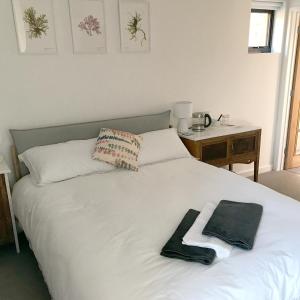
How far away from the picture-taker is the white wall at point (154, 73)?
2549 mm

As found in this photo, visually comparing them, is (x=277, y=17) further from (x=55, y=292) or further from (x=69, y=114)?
(x=55, y=292)

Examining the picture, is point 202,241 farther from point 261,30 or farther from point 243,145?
point 261,30

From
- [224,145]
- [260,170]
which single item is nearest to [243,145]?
[224,145]

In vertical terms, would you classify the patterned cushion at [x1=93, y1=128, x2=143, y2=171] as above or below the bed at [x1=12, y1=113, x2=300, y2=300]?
above

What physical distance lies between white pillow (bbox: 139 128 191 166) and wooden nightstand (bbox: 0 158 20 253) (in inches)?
40.5

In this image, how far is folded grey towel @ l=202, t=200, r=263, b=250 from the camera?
1.42 metres

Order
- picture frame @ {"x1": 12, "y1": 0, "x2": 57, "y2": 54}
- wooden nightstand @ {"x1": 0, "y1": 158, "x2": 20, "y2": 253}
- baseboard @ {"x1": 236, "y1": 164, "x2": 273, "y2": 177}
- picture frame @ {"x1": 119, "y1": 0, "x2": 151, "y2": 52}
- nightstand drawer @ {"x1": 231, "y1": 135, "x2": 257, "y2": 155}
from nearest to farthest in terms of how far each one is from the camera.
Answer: wooden nightstand @ {"x1": 0, "y1": 158, "x2": 20, "y2": 253} < picture frame @ {"x1": 12, "y1": 0, "x2": 57, "y2": 54} < picture frame @ {"x1": 119, "y1": 0, "x2": 151, "y2": 52} < nightstand drawer @ {"x1": 231, "y1": 135, "x2": 257, "y2": 155} < baseboard @ {"x1": 236, "y1": 164, "x2": 273, "y2": 177}

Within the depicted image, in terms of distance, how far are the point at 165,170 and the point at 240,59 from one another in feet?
6.09

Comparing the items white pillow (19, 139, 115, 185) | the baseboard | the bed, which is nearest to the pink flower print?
white pillow (19, 139, 115, 185)

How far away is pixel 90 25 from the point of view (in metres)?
2.68

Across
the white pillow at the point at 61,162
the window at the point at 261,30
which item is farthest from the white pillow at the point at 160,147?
the window at the point at 261,30

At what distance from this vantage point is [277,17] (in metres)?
3.73

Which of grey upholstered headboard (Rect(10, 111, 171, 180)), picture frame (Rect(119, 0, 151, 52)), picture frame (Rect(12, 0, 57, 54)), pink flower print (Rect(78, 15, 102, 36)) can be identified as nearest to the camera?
picture frame (Rect(12, 0, 57, 54))

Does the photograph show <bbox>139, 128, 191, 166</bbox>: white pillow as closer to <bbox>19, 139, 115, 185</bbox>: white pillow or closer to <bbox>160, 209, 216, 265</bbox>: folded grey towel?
<bbox>19, 139, 115, 185</bbox>: white pillow
